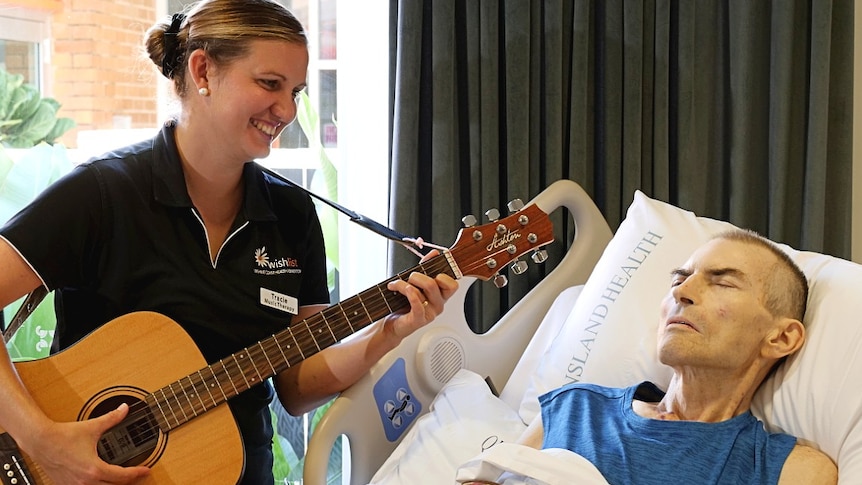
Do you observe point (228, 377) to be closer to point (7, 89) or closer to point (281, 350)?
point (281, 350)

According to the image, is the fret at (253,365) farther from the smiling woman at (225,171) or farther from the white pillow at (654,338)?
the white pillow at (654,338)

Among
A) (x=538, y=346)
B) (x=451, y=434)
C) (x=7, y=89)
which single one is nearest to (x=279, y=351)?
(x=451, y=434)

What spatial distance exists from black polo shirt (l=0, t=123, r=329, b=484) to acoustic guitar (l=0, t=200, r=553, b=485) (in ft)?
0.22

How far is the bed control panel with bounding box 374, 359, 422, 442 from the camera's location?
1.83 m

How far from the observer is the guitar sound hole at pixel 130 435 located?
1.59 m

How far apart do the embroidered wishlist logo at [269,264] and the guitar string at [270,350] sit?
0.15 m

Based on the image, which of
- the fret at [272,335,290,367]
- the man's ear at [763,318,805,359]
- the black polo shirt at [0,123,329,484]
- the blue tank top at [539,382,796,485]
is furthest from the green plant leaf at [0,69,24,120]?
the man's ear at [763,318,805,359]

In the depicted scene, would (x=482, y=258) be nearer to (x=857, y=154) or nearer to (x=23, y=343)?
(x=857, y=154)

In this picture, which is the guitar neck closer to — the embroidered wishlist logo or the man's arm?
the embroidered wishlist logo

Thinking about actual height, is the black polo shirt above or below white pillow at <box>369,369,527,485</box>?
above

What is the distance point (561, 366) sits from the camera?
1778 millimetres

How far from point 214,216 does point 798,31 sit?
1449 millimetres

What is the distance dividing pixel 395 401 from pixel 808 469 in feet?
2.58

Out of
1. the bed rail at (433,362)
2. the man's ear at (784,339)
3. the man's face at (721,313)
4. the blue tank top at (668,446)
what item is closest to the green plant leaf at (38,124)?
the bed rail at (433,362)
